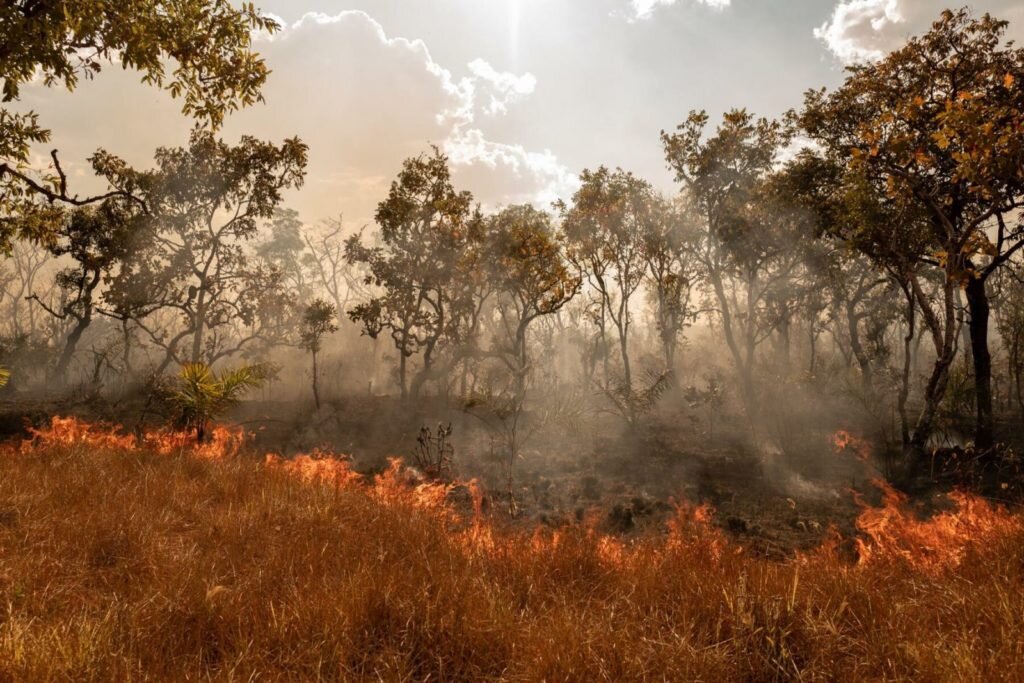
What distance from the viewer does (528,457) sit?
1252 centimetres

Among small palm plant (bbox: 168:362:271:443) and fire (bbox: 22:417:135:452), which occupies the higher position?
small palm plant (bbox: 168:362:271:443)

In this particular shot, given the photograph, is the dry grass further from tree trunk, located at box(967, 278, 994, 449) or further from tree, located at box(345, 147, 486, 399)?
tree, located at box(345, 147, 486, 399)

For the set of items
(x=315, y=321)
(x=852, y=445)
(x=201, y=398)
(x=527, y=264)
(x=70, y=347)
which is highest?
(x=527, y=264)

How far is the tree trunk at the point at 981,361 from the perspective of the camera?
31.6ft

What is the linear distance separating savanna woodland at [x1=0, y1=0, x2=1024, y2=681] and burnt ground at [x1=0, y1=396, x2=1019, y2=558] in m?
0.10

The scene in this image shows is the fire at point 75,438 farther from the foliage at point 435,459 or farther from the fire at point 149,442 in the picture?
the foliage at point 435,459

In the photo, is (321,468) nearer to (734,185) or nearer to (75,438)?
(75,438)

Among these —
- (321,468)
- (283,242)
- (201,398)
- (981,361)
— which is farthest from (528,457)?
(283,242)

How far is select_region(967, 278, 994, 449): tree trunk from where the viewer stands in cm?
964

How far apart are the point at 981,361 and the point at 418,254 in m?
15.9

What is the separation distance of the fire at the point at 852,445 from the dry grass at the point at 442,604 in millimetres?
6547

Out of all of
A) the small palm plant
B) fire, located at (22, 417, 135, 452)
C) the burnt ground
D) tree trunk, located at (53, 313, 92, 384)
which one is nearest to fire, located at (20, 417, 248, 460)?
fire, located at (22, 417, 135, 452)

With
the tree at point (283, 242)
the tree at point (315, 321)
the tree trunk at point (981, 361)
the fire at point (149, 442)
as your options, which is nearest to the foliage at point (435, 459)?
the fire at point (149, 442)

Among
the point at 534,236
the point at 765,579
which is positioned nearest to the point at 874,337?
the point at 534,236
